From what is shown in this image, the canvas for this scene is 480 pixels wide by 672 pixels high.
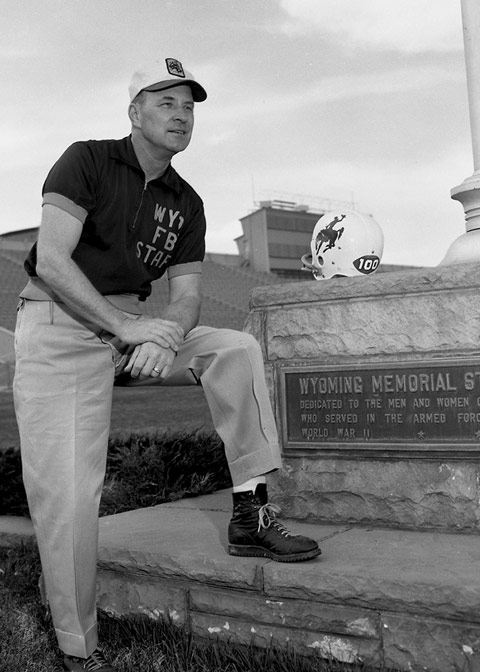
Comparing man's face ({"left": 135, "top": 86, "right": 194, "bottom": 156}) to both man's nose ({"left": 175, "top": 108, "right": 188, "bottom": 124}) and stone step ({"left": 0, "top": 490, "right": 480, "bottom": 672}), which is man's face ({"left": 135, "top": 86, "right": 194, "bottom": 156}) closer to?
man's nose ({"left": 175, "top": 108, "right": 188, "bottom": 124})

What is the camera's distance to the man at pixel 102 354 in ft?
8.02

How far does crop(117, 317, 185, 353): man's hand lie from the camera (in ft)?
8.21

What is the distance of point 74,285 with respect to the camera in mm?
2449

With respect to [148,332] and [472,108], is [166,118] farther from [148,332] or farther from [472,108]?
[472,108]

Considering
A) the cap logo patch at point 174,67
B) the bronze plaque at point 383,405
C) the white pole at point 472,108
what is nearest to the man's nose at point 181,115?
the cap logo patch at point 174,67

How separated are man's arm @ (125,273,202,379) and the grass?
90 centimetres

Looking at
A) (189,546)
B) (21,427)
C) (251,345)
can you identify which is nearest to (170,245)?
(251,345)

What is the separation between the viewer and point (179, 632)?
272 cm

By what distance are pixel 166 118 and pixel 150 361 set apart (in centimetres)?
83

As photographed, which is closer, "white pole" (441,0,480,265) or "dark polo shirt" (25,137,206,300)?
"dark polo shirt" (25,137,206,300)

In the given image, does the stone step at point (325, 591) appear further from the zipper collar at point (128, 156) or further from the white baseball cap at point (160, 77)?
the white baseball cap at point (160, 77)

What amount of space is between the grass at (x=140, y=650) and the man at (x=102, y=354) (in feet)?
0.58

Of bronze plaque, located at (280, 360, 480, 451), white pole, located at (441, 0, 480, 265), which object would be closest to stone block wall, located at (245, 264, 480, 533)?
bronze plaque, located at (280, 360, 480, 451)

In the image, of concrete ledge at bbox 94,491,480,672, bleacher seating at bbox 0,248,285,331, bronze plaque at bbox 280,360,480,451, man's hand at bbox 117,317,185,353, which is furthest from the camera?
bleacher seating at bbox 0,248,285,331
